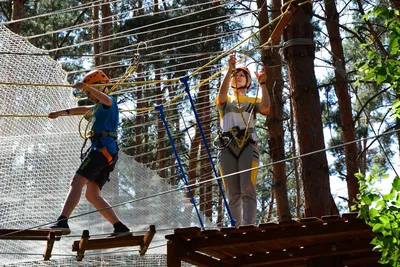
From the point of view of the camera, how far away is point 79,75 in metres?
16.3

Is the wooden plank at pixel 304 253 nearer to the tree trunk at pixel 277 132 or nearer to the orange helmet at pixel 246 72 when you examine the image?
the orange helmet at pixel 246 72

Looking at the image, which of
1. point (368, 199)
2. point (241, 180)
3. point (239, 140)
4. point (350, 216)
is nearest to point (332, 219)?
point (350, 216)

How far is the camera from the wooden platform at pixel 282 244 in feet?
15.0

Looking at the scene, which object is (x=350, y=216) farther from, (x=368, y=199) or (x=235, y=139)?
(x=368, y=199)

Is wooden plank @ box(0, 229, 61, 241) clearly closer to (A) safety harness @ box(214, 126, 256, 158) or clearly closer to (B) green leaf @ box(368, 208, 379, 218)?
(A) safety harness @ box(214, 126, 256, 158)

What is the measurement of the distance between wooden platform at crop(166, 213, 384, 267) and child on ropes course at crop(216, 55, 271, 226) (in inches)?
9.6

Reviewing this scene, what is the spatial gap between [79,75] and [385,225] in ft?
45.3

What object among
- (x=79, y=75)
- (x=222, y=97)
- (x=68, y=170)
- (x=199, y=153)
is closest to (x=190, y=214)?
(x=68, y=170)

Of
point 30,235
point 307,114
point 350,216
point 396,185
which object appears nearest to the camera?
point 396,185

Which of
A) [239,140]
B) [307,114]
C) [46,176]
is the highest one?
[307,114]

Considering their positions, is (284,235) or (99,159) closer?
(284,235)

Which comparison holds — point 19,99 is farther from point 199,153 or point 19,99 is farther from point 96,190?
point 199,153

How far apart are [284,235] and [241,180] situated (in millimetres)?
513

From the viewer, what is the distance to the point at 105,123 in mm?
4895
